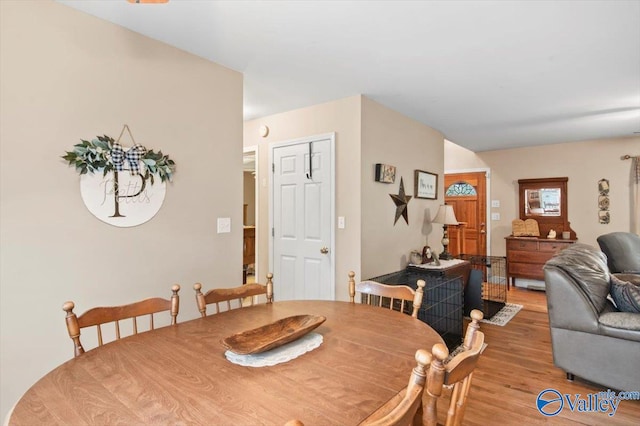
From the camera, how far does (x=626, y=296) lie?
98.0 inches

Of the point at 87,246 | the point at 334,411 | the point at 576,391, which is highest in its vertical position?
the point at 87,246

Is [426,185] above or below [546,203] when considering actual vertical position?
above

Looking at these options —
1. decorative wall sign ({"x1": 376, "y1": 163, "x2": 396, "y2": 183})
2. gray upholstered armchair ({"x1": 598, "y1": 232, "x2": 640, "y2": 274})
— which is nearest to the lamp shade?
decorative wall sign ({"x1": 376, "y1": 163, "x2": 396, "y2": 183})

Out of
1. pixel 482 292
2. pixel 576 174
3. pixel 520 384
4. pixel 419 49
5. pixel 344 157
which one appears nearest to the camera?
pixel 419 49

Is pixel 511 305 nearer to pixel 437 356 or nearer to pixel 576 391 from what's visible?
pixel 576 391

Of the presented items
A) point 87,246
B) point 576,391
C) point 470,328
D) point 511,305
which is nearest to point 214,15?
point 87,246

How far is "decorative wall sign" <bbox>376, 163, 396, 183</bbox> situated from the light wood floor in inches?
74.4

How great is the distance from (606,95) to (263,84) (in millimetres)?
3270

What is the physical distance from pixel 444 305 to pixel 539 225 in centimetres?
374

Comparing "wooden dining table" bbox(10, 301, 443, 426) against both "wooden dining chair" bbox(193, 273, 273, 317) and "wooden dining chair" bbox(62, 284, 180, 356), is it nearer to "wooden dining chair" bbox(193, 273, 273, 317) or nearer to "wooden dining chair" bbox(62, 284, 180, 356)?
"wooden dining chair" bbox(62, 284, 180, 356)

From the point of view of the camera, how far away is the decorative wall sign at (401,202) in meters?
3.93

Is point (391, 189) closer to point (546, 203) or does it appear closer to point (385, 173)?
point (385, 173)

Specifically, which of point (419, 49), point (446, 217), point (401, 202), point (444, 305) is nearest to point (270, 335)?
point (419, 49)

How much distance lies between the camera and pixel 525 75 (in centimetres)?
290
